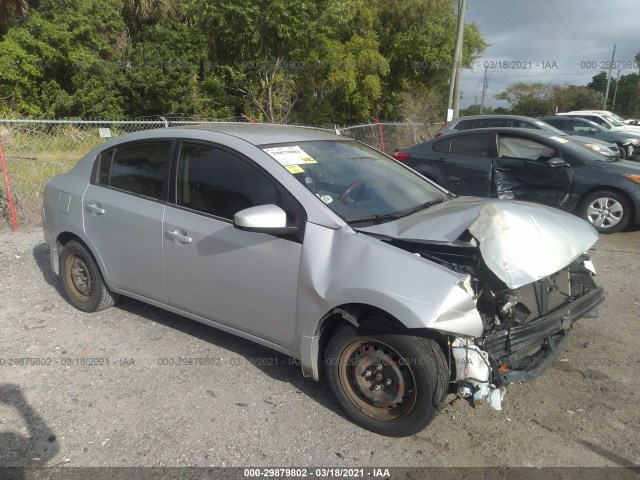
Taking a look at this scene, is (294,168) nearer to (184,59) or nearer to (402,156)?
(402,156)

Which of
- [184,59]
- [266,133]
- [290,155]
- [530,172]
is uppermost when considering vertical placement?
[184,59]

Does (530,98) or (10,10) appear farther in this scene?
(530,98)

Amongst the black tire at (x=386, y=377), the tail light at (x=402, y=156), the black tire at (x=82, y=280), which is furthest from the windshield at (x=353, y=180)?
the tail light at (x=402, y=156)

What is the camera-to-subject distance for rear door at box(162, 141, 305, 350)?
10.9ft

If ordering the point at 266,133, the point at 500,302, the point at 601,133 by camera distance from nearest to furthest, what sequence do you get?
the point at 500,302 → the point at 266,133 → the point at 601,133

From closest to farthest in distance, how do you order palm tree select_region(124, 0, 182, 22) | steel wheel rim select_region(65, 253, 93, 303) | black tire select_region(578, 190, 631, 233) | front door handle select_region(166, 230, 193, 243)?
front door handle select_region(166, 230, 193, 243), steel wheel rim select_region(65, 253, 93, 303), black tire select_region(578, 190, 631, 233), palm tree select_region(124, 0, 182, 22)

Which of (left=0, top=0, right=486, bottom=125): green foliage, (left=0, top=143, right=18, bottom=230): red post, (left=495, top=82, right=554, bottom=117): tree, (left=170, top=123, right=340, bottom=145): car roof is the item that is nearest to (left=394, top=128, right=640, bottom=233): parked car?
(left=170, top=123, right=340, bottom=145): car roof

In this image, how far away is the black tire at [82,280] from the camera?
4.65 metres

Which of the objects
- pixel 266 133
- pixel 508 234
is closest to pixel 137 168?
pixel 266 133

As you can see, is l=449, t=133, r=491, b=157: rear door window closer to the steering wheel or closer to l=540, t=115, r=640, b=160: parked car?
the steering wheel

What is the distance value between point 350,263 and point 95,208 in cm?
253

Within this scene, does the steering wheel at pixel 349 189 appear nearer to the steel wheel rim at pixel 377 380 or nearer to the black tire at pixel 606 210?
the steel wheel rim at pixel 377 380

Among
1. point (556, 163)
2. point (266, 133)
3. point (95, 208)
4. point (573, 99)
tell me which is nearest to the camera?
point (266, 133)

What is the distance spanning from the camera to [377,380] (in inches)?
121
